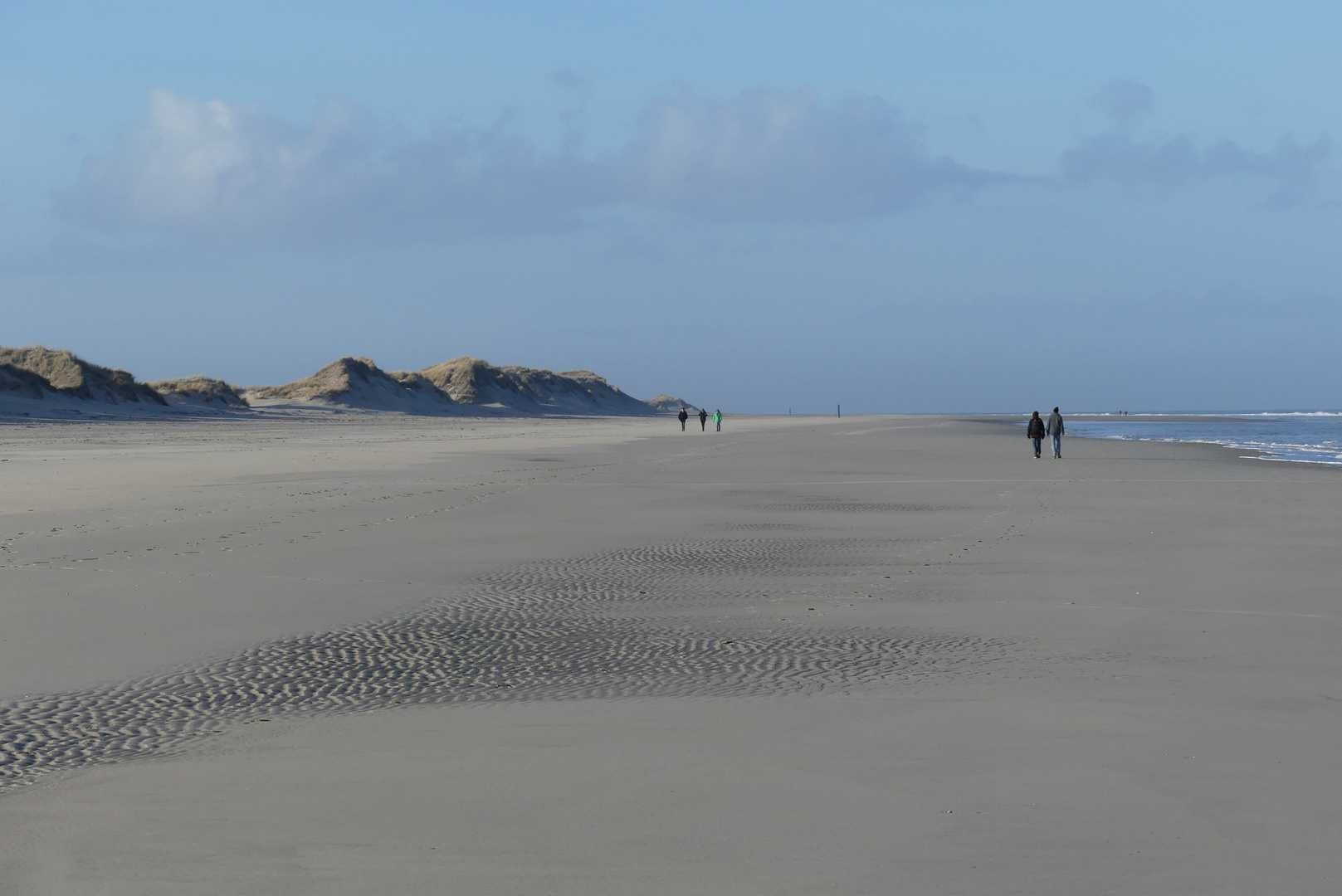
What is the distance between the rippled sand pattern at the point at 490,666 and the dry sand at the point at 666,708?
0.03 meters

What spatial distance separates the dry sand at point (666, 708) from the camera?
13.0 feet

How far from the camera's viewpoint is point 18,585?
31.7 ft

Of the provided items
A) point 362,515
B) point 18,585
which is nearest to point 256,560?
point 18,585

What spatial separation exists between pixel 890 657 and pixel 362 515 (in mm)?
10068

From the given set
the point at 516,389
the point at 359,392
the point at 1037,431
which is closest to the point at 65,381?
the point at 359,392

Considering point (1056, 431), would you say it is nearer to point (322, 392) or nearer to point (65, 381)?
point (65, 381)

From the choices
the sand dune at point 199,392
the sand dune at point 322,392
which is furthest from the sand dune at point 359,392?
the sand dune at point 199,392

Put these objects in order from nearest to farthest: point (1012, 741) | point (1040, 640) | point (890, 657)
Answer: point (1012, 741)
point (890, 657)
point (1040, 640)

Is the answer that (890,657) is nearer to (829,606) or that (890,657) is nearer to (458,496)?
(829,606)

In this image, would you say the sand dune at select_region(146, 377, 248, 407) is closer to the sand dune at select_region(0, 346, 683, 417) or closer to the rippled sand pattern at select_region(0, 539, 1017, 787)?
the sand dune at select_region(0, 346, 683, 417)

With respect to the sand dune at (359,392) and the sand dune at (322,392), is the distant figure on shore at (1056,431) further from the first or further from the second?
the sand dune at (359,392)

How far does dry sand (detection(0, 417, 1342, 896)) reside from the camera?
395 centimetres

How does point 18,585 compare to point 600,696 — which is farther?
point 18,585

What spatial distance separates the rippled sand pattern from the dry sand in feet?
0.11
